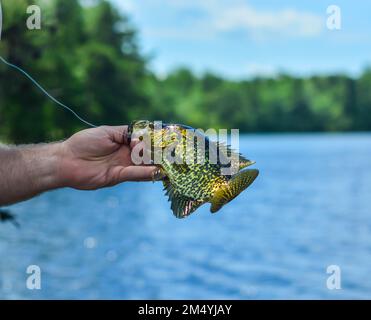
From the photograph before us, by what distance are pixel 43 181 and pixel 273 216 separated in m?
28.9

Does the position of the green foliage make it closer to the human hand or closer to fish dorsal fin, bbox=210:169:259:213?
the human hand

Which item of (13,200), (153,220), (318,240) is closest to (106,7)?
(153,220)

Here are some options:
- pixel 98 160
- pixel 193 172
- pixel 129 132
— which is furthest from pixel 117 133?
pixel 193 172

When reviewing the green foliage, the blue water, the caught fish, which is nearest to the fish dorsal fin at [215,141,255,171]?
the caught fish

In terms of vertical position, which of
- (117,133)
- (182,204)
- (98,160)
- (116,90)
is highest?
(116,90)

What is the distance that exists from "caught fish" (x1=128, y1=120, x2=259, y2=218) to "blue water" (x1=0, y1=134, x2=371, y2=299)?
1671cm

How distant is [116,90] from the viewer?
5428cm

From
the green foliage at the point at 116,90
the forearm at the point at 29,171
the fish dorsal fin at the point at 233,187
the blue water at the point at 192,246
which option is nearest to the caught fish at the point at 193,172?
the fish dorsal fin at the point at 233,187

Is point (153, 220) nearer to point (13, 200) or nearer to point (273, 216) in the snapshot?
point (273, 216)

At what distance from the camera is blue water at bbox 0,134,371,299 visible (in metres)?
20.8

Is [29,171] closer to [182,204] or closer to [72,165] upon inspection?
[72,165]

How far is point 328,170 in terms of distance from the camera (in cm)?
5106

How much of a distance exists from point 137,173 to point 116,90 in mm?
51444

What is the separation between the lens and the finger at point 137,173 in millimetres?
3320
